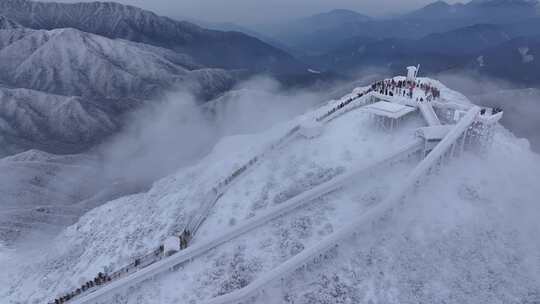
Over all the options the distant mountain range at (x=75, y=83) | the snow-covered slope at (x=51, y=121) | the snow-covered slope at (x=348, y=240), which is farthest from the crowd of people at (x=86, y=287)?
the distant mountain range at (x=75, y=83)

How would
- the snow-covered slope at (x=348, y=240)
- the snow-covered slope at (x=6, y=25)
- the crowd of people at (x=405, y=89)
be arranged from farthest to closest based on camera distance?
the snow-covered slope at (x=6, y=25), the crowd of people at (x=405, y=89), the snow-covered slope at (x=348, y=240)

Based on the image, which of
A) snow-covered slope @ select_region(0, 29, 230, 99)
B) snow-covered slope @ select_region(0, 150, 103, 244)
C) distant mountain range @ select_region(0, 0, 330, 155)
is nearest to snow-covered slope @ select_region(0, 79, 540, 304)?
snow-covered slope @ select_region(0, 150, 103, 244)

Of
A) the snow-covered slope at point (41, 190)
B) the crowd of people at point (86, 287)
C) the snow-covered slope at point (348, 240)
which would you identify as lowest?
the snow-covered slope at point (41, 190)

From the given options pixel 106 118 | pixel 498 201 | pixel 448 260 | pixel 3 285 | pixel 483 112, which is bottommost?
pixel 106 118

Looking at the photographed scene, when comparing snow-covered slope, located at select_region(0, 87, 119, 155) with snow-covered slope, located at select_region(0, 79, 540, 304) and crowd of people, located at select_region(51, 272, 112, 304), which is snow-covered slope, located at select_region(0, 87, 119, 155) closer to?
snow-covered slope, located at select_region(0, 79, 540, 304)

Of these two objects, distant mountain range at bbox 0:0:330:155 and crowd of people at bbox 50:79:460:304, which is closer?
crowd of people at bbox 50:79:460:304

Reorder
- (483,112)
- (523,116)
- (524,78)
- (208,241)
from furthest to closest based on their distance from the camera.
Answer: (524,78) → (523,116) → (483,112) → (208,241)

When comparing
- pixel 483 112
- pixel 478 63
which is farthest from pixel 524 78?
pixel 483 112

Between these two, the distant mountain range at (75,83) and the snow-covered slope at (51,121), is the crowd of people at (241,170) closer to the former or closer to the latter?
the snow-covered slope at (51,121)

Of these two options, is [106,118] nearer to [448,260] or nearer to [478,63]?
[448,260]
